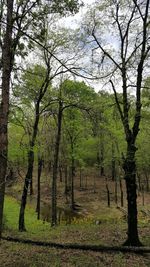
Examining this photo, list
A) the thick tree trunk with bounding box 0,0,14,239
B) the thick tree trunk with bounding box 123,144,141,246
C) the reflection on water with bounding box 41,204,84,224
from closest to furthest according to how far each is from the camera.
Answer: the thick tree trunk with bounding box 0,0,14,239, the thick tree trunk with bounding box 123,144,141,246, the reflection on water with bounding box 41,204,84,224

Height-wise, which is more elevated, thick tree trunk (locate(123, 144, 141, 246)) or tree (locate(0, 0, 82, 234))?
tree (locate(0, 0, 82, 234))

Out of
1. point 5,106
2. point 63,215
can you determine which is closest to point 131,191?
point 5,106

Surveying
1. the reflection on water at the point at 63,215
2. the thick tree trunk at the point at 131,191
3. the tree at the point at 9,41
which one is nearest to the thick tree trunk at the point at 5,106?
the tree at the point at 9,41

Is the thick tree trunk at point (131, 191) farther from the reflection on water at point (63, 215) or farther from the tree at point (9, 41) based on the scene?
the reflection on water at point (63, 215)

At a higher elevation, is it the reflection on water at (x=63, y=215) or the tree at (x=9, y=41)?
the tree at (x=9, y=41)

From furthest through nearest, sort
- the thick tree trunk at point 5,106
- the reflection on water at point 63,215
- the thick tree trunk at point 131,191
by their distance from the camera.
→ the reflection on water at point 63,215, the thick tree trunk at point 131,191, the thick tree trunk at point 5,106

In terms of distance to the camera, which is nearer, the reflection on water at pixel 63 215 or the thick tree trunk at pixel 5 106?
the thick tree trunk at pixel 5 106

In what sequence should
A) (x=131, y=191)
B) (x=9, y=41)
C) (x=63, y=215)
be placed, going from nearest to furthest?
1. (x=9, y=41)
2. (x=131, y=191)
3. (x=63, y=215)

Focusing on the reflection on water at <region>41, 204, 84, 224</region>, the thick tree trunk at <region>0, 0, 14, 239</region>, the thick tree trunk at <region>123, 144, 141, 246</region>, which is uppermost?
the thick tree trunk at <region>0, 0, 14, 239</region>

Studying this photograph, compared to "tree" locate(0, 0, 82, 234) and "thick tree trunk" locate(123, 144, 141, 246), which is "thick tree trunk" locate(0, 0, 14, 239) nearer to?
"tree" locate(0, 0, 82, 234)

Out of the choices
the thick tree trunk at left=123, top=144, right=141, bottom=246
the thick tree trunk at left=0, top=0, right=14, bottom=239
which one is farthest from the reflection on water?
the thick tree trunk at left=0, top=0, right=14, bottom=239

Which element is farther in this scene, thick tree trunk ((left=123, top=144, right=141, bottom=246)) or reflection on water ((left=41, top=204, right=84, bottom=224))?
reflection on water ((left=41, top=204, right=84, bottom=224))

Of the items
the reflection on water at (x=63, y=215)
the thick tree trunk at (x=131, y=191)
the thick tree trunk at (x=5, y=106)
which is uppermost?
the thick tree trunk at (x=5, y=106)

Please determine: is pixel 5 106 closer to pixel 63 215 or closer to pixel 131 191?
pixel 131 191
